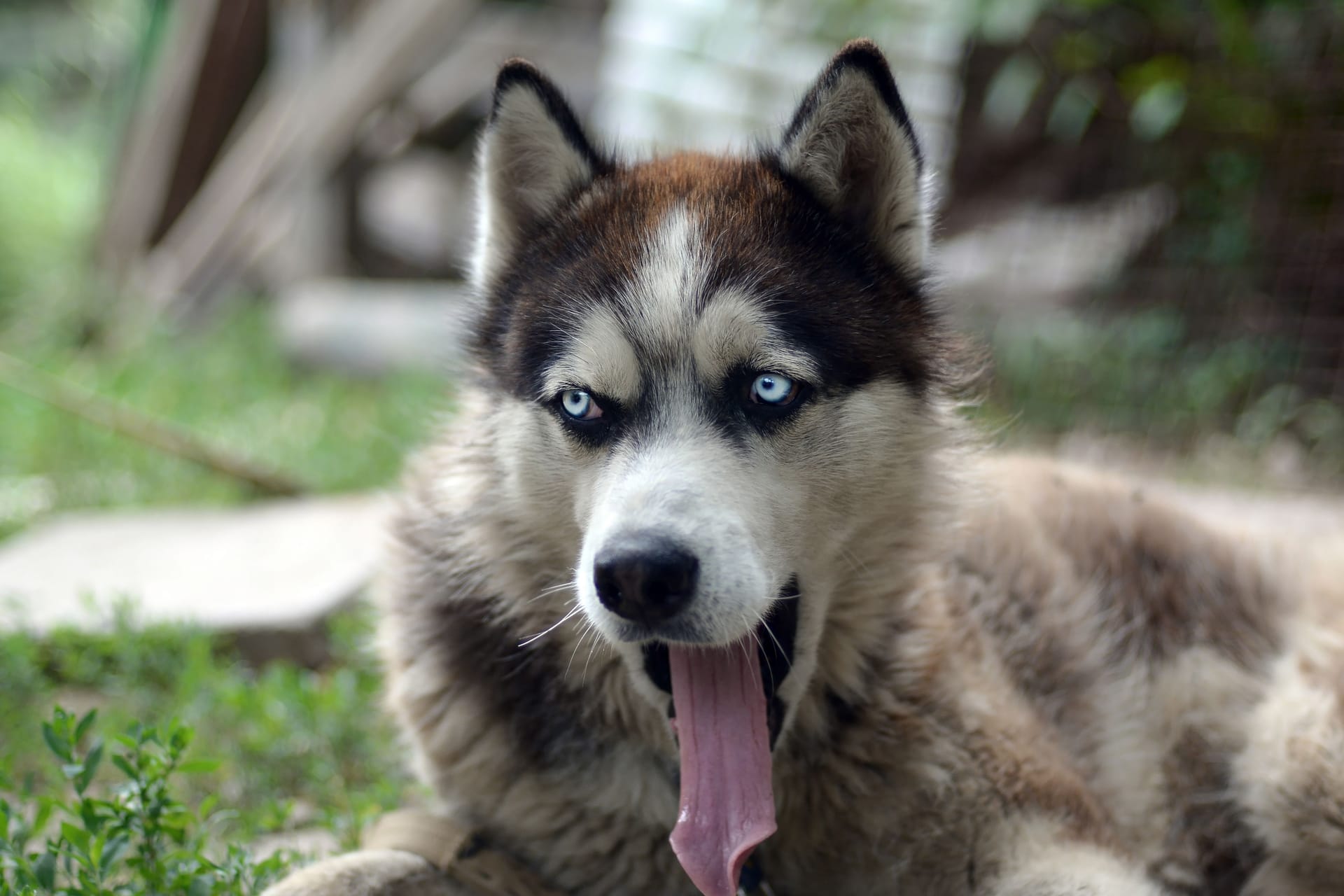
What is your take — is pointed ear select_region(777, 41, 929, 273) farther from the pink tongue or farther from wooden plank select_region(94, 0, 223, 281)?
wooden plank select_region(94, 0, 223, 281)

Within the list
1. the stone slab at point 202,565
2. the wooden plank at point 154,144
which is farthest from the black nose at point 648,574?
the wooden plank at point 154,144

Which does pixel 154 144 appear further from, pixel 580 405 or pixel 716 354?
pixel 716 354

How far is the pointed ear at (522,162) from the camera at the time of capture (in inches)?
100.0

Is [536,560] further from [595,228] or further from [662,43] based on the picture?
[662,43]

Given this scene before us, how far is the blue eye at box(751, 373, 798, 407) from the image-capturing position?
2.24 m

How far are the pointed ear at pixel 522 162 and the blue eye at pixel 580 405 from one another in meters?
0.54

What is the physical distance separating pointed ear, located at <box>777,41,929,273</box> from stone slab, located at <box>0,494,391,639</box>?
66.6 inches

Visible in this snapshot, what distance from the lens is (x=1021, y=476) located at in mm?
3615

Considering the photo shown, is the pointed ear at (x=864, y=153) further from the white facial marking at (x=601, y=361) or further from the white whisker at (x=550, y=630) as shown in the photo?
the white whisker at (x=550, y=630)

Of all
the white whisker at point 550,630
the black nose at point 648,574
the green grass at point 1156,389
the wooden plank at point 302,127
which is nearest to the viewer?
the black nose at point 648,574

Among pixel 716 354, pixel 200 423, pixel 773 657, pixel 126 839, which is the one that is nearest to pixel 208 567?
pixel 200 423

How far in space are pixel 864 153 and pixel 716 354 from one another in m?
0.63

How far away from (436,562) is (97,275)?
22.5ft

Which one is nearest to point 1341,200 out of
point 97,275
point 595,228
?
point 595,228
